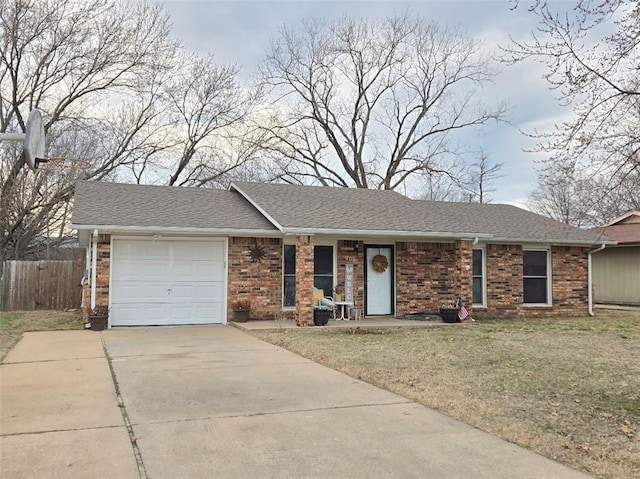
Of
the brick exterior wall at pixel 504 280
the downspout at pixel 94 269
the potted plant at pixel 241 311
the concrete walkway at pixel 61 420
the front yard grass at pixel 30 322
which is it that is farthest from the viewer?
the brick exterior wall at pixel 504 280

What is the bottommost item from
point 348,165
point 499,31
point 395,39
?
point 499,31

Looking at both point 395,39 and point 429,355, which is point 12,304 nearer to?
point 429,355

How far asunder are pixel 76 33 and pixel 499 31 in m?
18.7

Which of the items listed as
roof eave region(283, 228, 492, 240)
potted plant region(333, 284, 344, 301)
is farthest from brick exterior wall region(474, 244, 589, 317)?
potted plant region(333, 284, 344, 301)

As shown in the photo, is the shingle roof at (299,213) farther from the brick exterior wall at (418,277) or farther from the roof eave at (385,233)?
the brick exterior wall at (418,277)

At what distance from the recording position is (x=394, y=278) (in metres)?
15.4

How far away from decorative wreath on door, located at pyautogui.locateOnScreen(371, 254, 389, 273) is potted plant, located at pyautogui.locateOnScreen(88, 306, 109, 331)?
21.9ft

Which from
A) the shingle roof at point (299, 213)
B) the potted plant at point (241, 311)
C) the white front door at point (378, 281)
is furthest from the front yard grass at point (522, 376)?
the shingle roof at point (299, 213)

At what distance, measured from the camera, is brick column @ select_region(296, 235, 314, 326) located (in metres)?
13.2

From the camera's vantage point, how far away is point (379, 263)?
50.1ft

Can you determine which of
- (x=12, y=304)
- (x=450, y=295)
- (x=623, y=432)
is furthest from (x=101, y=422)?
(x=12, y=304)

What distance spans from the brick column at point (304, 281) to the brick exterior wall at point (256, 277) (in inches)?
41.7

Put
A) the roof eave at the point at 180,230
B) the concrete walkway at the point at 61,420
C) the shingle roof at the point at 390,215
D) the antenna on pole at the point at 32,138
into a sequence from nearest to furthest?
the concrete walkway at the point at 61,420
the antenna on pole at the point at 32,138
the roof eave at the point at 180,230
the shingle roof at the point at 390,215

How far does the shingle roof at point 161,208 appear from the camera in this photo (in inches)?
500
